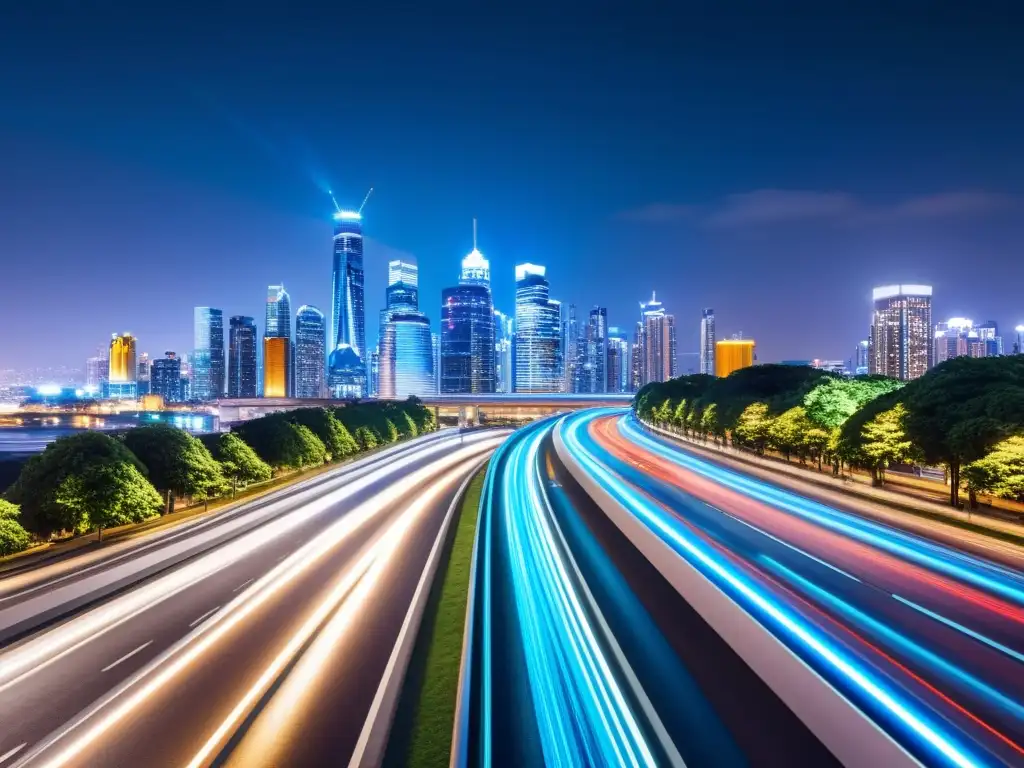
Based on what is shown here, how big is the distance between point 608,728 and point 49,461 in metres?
30.3

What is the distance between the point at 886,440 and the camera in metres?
34.6

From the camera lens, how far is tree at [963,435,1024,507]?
24938 millimetres

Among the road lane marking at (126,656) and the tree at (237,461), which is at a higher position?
the tree at (237,461)

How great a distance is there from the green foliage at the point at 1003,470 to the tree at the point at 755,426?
1009 inches

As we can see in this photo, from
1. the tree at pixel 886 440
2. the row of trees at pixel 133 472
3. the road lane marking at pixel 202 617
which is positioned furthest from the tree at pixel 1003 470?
the row of trees at pixel 133 472

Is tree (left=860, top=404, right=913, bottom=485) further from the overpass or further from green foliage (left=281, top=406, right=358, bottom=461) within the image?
the overpass

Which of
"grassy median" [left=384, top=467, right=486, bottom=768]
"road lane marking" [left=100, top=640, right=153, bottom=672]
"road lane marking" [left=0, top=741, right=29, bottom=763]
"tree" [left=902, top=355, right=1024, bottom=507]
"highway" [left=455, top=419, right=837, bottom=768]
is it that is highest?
"tree" [left=902, top=355, right=1024, bottom=507]

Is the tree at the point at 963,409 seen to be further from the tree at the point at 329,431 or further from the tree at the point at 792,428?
the tree at the point at 329,431

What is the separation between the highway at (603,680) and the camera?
414 inches

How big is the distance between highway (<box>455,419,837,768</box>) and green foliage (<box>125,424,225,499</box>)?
22.5m

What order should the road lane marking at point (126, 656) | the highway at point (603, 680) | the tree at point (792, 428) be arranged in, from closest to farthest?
the highway at point (603, 680)
the road lane marking at point (126, 656)
the tree at point (792, 428)

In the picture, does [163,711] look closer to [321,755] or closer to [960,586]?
[321,755]

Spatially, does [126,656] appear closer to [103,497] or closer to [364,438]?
[103,497]

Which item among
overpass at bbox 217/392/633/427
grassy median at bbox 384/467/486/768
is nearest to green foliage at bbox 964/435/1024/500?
grassy median at bbox 384/467/486/768
